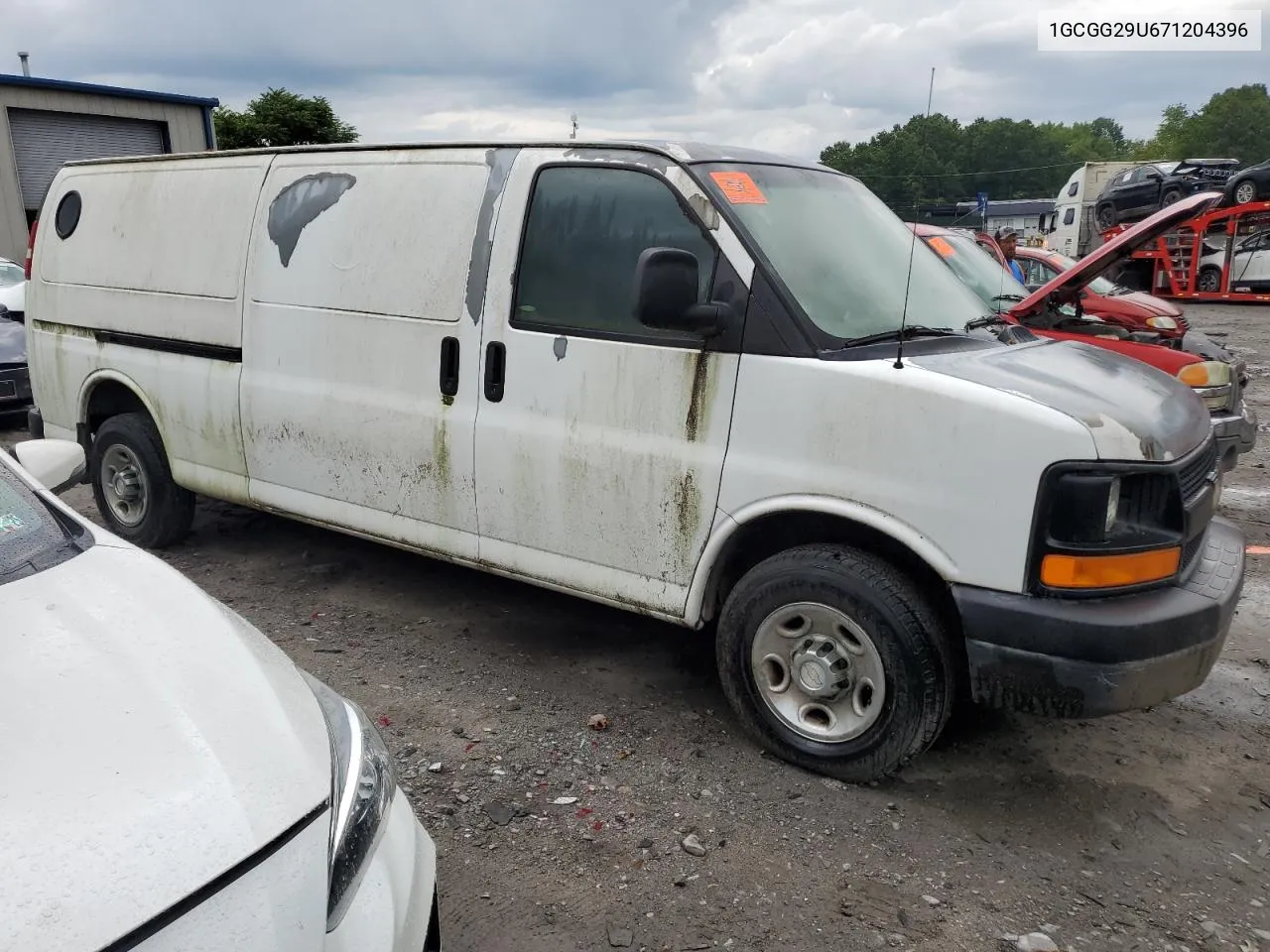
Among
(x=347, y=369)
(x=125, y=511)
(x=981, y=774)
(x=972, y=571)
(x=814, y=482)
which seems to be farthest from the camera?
(x=125, y=511)

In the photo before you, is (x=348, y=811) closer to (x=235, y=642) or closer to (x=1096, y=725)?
(x=235, y=642)

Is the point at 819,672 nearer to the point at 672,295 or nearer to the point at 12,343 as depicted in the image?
the point at 672,295

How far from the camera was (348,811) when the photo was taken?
189cm

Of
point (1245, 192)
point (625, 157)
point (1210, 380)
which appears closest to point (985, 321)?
point (625, 157)

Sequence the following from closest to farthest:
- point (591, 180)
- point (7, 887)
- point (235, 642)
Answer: point (7, 887)
point (235, 642)
point (591, 180)

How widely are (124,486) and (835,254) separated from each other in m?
4.09

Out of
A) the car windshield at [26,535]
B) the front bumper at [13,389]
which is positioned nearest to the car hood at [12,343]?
the front bumper at [13,389]

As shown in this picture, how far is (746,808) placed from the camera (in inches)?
A: 126

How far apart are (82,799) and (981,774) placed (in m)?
2.77

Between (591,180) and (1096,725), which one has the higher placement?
(591,180)

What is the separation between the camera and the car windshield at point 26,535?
7.53 feet

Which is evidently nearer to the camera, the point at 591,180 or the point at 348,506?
the point at 591,180

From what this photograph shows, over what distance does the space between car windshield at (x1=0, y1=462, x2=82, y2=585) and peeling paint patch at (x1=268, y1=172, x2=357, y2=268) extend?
208cm

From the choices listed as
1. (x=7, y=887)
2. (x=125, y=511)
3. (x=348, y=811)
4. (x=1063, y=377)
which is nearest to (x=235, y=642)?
(x=348, y=811)
